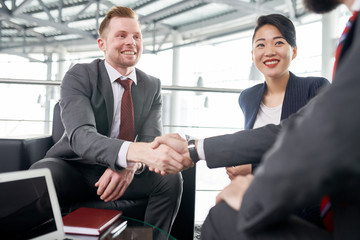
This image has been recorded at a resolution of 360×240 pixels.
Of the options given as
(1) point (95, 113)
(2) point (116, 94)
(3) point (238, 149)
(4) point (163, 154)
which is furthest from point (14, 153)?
(3) point (238, 149)

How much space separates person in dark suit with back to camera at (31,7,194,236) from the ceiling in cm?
554

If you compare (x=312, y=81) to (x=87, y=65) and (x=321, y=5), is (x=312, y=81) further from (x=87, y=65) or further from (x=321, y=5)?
(x=87, y=65)

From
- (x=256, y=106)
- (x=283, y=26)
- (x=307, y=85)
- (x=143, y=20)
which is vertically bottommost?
(x=256, y=106)

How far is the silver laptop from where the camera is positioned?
3.10 ft

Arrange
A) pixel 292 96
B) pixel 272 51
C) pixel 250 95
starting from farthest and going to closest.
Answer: pixel 250 95 → pixel 272 51 → pixel 292 96

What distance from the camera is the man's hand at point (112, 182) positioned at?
1.37 meters

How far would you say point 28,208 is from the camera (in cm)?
99

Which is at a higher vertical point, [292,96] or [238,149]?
[292,96]

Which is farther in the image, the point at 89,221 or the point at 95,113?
the point at 95,113

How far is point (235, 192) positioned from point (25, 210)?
694 millimetres

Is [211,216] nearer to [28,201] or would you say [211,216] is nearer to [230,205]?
[230,205]

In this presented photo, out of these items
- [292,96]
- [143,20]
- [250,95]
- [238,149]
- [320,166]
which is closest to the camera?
[320,166]

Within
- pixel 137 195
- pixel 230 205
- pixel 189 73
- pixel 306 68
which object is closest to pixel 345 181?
pixel 230 205

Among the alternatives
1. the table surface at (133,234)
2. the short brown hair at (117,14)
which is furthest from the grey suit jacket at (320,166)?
the short brown hair at (117,14)
